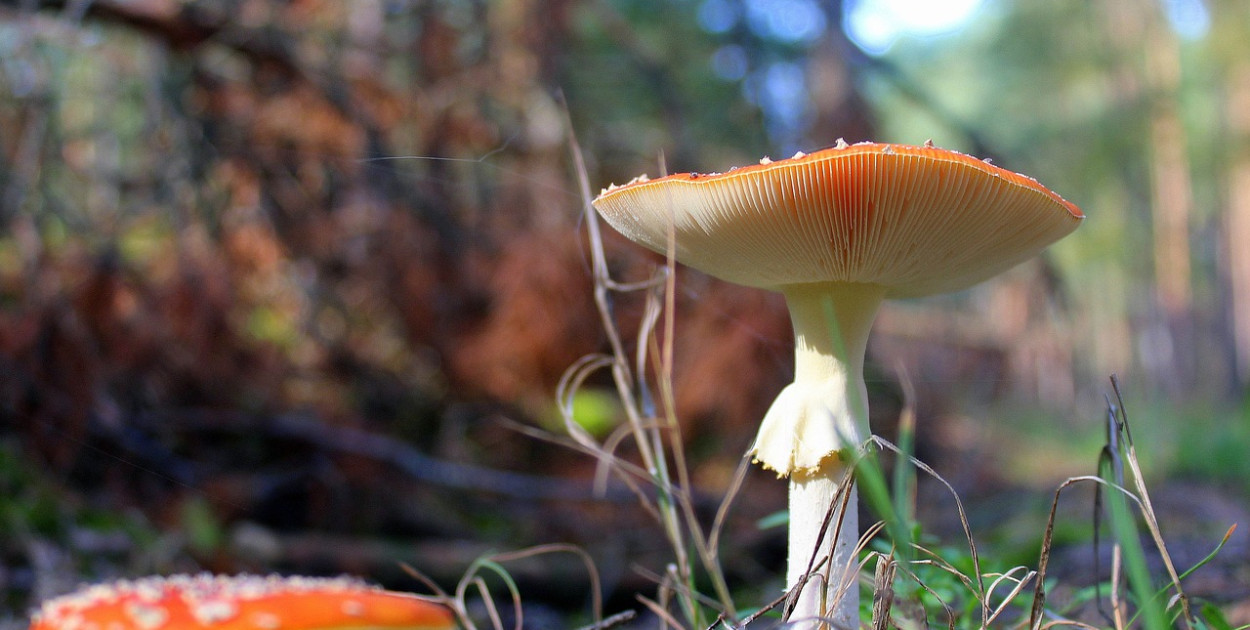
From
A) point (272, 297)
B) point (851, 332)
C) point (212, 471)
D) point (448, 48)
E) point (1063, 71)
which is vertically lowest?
point (212, 471)

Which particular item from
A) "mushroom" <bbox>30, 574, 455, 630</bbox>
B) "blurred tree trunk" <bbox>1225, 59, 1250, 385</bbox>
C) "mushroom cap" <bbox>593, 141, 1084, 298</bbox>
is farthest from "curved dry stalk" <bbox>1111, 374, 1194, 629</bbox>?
"blurred tree trunk" <bbox>1225, 59, 1250, 385</bbox>

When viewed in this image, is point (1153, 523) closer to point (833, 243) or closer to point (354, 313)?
point (833, 243)

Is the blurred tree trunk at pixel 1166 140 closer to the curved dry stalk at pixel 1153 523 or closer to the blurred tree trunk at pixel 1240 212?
the blurred tree trunk at pixel 1240 212

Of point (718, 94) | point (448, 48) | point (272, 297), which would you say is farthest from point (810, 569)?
point (718, 94)

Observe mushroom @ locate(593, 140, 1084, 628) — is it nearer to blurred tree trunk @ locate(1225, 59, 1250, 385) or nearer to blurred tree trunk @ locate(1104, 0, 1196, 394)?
blurred tree trunk @ locate(1104, 0, 1196, 394)

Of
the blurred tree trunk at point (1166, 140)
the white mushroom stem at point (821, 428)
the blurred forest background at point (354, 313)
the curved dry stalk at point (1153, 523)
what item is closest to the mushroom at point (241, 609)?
the white mushroom stem at point (821, 428)

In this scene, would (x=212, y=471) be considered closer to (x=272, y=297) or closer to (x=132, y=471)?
(x=132, y=471)
